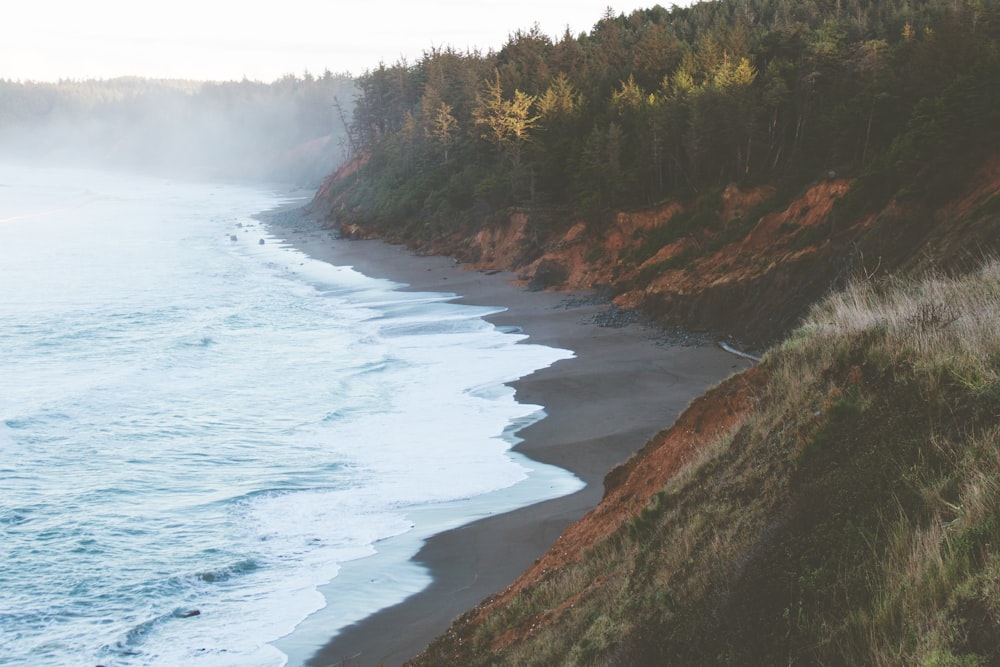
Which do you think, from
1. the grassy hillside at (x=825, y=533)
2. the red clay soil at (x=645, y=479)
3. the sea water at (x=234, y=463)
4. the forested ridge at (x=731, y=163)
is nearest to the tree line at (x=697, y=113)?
the forested ridge at (x=731, y=163)

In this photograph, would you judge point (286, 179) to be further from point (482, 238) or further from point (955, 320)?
point (955, 320)

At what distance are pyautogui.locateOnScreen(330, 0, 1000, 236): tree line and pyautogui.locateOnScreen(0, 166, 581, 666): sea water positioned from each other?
13.4 metres

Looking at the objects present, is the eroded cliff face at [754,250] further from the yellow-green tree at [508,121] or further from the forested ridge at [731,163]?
the yellow-green tree at [508,121]

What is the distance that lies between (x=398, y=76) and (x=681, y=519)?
3731 inches

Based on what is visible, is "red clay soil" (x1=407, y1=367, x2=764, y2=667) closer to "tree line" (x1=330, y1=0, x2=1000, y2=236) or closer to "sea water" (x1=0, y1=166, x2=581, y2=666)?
"sea water" (x1=0, y1=166, x2=581, y2=666)

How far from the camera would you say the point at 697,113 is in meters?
41.0

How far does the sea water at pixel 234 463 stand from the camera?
40.8 ft

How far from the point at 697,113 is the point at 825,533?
125ft

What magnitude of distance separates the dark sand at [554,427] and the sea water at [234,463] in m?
0.52

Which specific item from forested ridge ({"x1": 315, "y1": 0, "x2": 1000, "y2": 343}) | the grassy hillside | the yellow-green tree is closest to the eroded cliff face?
forested ridge ({"x1": 315, "y1": 0, "x2": 1000, "y2": 343})

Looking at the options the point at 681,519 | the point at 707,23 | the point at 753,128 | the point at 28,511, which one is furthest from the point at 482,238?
the point at 681,519

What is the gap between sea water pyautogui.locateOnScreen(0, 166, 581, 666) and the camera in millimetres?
12422

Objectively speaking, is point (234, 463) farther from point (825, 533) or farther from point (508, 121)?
point (508, 121)

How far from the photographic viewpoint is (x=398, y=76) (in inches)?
3784
